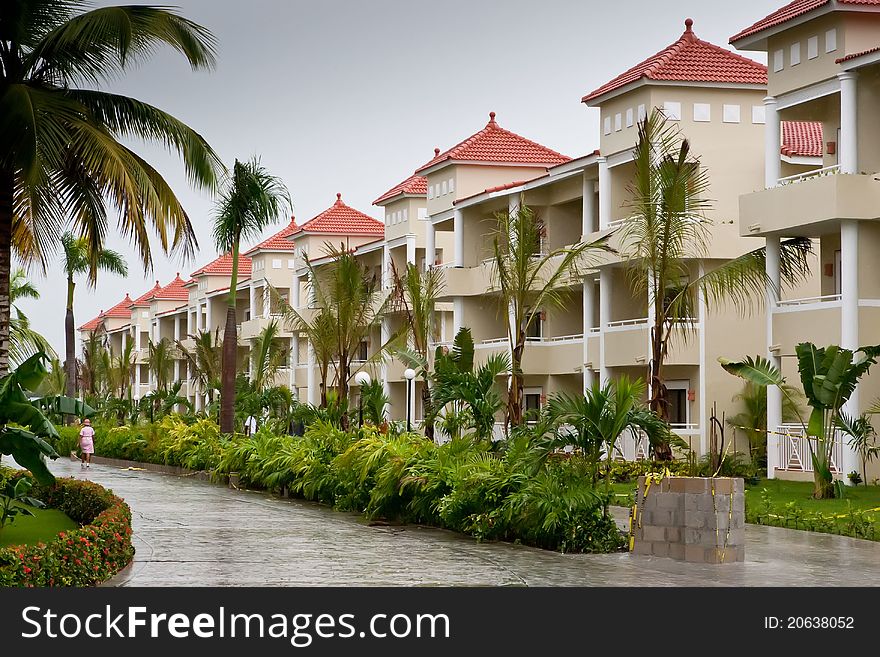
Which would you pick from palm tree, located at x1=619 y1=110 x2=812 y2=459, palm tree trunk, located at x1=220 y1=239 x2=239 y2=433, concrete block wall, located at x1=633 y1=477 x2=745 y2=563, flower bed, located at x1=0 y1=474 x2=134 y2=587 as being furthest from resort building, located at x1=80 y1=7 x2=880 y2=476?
flower bed, located at x1=0 y1=474 x2=134 y2=587

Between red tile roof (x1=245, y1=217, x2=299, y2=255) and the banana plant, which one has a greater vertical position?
red tile roof (x1=245, y1=217, x2=299, y2=255)

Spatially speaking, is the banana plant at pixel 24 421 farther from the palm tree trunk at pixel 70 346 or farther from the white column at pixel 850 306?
the palm tree trunk at pixel 70 346

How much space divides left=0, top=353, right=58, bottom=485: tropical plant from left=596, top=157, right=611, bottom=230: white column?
22.5m

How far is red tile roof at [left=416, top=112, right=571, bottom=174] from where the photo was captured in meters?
47.1

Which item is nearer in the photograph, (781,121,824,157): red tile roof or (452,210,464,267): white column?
(781,121,824,157): red tile roof

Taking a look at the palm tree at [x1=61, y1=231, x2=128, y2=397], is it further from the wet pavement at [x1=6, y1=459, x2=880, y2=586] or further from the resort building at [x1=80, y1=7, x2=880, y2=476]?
the wet pavement at [x1=6, y1=459, x2=880, y2=586]

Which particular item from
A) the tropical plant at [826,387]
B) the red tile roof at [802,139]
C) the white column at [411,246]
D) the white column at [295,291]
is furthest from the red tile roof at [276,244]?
the tropical plant at [826,387]

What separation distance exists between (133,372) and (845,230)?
244 ft

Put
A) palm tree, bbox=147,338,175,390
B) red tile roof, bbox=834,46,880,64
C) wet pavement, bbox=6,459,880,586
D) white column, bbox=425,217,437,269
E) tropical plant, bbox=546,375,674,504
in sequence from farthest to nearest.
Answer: palm tree, bbox=147,338,175,390 → white column, bbox=425,217,437,269 → red tile roof, bbox=834,46,880,64 → tropical plant, bbox=546,375,674,504 → wet pavement, bbox=6,459,880,586

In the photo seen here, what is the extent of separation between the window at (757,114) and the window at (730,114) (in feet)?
1.56

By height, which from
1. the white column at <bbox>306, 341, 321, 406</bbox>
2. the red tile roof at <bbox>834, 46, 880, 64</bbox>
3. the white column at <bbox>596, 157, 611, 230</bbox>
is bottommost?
the white column at <bbox>306, 341, 321, 406</bbox>
